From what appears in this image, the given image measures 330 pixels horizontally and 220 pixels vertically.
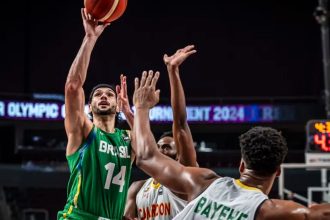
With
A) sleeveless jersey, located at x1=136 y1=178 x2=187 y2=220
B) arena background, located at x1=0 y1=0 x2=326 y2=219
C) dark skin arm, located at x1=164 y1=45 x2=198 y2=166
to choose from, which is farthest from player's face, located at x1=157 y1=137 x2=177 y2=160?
arena background, located at x1=0 y1=0 x2=326 y2=219

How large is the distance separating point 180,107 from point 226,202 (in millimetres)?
1230

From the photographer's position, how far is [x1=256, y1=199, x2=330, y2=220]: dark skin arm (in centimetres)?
263

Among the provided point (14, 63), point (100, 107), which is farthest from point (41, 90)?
point (100, 107)

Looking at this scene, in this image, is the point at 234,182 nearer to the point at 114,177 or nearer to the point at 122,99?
the point at 114,177

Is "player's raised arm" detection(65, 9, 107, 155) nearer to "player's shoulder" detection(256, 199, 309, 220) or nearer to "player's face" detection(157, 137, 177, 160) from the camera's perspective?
"player's face" detection(157, 137, 177, 160)

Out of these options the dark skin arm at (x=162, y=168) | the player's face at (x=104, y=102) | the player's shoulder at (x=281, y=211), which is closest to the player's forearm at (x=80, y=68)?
the player's face at (x=104, y=102)

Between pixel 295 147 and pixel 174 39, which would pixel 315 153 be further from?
pixel 174 39

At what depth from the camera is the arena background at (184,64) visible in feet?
55.0

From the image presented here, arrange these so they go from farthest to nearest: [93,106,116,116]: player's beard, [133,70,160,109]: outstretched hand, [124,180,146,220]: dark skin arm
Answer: [124,180,146,220]: dark skin arm → [93,106,116,116]: player's beard → [133,70,160,109]: outstretched hand

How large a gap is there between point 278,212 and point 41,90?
15.4 meters

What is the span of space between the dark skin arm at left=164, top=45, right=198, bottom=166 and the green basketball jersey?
47 centimetres

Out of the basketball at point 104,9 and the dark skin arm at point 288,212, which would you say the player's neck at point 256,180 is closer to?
the dark skin arm at point 288,212

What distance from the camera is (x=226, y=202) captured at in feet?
9.05

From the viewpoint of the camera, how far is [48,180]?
1631 cm
